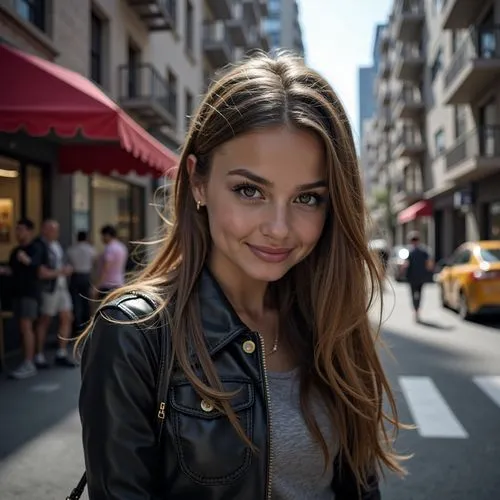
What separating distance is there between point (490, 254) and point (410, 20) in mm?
26496

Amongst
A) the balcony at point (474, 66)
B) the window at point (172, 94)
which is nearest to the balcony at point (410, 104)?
the balcony at point (474, 66)

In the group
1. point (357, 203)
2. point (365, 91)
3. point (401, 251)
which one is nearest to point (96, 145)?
point (357, 203)

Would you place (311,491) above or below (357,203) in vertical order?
below

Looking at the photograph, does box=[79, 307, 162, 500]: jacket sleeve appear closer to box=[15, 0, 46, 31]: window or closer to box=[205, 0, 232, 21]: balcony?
box=[15, 0, 46, 31]: window

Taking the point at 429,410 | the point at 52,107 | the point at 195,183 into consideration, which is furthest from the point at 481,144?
the point at 195,183

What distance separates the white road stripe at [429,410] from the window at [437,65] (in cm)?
→ 2592

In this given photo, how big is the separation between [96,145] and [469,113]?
1885cm

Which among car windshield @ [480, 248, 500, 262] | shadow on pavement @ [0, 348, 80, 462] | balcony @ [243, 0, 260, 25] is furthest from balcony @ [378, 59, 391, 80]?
shadow on pavement @ [0, 348, 80, 462]

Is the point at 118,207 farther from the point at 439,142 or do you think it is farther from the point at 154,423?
the point at 439,142

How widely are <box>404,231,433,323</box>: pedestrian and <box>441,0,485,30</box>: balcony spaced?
13283 mm

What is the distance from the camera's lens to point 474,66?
19125 mm

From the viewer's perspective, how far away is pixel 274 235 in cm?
147

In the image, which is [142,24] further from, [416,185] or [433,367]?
[416,185]

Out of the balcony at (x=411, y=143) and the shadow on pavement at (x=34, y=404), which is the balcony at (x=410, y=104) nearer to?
the balcony at (x=411, y=143)
